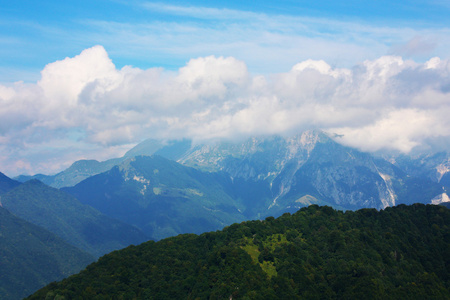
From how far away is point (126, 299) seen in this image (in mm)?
189250

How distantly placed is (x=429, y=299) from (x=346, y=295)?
39846mm

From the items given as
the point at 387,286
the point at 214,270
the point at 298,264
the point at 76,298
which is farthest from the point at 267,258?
the point at 76,298

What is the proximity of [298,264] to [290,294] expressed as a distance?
2760 centimetres

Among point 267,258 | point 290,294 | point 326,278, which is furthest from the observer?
point 267,258

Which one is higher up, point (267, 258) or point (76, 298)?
point (267, 258)

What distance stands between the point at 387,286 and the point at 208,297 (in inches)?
3222

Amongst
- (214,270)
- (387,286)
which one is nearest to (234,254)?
(214,270)

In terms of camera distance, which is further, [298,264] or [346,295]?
[298,264]

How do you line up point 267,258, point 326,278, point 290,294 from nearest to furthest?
1. point 290,294
2. point 326,278
3. point 267,258

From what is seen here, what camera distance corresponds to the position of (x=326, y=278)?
185 metres

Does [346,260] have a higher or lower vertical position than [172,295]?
higher

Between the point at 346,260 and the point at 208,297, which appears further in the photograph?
the point at 346,260

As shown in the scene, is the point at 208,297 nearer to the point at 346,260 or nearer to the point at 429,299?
the point at 346,260

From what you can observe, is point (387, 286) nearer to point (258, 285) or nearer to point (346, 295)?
point (346, 295)
